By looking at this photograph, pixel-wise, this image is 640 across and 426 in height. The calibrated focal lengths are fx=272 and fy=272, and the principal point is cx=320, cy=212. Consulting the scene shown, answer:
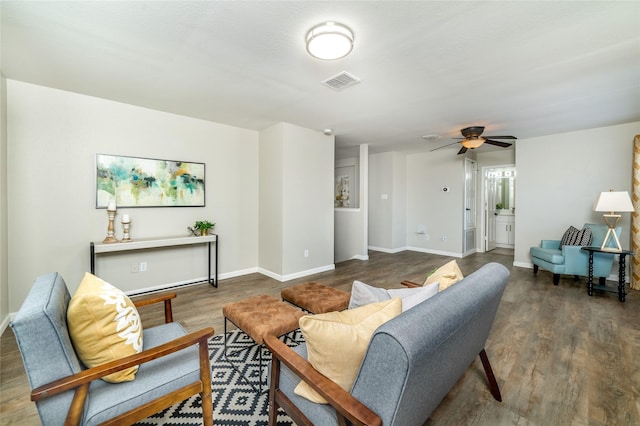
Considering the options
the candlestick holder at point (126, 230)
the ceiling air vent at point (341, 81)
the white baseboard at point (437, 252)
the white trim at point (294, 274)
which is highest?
the ceiling air vent at point (341, 81)

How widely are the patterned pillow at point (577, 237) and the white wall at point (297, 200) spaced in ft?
12.0

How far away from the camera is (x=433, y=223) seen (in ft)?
21.6

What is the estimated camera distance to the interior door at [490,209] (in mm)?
6691

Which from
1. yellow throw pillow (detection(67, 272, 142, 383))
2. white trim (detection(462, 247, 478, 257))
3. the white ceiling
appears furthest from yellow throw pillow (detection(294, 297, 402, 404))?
white trim (detection(462, 247, 478, 257))

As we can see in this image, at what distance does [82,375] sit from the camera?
105cm

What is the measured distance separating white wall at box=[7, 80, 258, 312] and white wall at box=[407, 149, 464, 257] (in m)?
4.66

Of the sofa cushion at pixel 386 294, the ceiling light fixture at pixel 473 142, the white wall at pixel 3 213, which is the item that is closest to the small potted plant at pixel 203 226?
the white wall at pixel 3 213

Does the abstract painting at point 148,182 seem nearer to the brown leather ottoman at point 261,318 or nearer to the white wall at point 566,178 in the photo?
the brown leather ottoman at point 261,318

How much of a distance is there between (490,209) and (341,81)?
6.01 meters

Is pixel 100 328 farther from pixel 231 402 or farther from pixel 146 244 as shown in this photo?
pixel 146 244

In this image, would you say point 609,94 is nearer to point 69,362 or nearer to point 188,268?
point 69,362

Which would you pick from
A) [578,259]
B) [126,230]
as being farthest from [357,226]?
[126,230]

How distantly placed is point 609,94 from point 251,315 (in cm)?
429

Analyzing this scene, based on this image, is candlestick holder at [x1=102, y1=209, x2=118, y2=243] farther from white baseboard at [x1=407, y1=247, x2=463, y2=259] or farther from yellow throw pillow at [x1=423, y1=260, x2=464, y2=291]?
white baseboard at [x1=407, y1=247, x2=463, y2=259]
